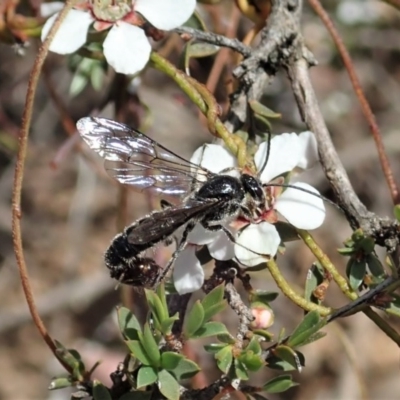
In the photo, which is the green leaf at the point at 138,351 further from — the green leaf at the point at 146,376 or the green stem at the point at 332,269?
the green stem at the point at 332,269

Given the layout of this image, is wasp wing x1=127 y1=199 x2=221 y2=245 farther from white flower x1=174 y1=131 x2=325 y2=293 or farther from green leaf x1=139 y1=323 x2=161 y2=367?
green leaf x1=139 y1=323 x2=161 y2=367

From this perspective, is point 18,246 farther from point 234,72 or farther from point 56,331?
point 56,331

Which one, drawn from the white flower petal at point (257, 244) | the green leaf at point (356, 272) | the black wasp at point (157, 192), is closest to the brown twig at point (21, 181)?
the black wasp at point (157, 192)

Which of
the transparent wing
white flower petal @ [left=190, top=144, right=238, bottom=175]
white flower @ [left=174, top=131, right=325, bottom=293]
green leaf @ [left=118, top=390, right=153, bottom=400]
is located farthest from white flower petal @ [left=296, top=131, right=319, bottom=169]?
green leaf @ [left=118, top=390, right=153, bottom=400]

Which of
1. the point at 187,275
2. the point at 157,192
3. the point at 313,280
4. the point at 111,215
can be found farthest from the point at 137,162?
the point at 111,215

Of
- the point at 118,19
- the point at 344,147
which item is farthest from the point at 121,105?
the point at 344,147

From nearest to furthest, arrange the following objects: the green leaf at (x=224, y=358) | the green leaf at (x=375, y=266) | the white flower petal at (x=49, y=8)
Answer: the green leaf at (x=224, y=358), the green leaf at (x=375, y=266), the white flower petal at (x=49, y=8)

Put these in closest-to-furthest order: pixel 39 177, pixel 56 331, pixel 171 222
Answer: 1. pixel 171 222
2. pixel 56 331
3. pixel 39 177
